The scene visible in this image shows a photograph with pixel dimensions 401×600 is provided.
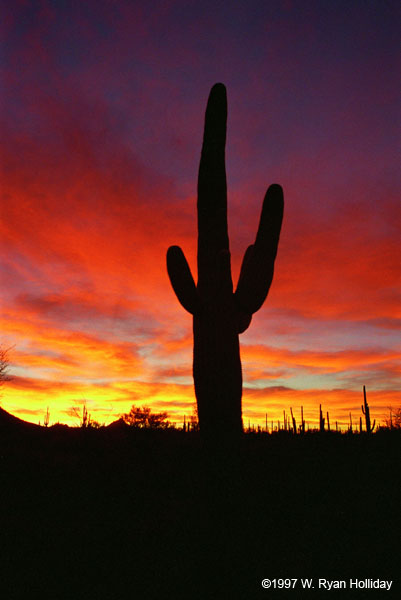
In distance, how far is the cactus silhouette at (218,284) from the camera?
643cm

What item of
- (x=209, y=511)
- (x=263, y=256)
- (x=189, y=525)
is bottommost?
(x=189, y=525)

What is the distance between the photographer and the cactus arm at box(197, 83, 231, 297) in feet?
23.3

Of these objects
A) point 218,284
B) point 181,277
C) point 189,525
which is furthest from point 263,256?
point 189,525

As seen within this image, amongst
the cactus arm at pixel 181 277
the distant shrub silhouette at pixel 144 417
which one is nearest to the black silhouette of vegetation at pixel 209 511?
the cactus arm at pixel 181 277

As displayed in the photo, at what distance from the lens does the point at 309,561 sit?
19.8ft

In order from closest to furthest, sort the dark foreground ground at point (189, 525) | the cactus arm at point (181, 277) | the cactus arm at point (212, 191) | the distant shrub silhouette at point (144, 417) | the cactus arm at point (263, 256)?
the dark foreground ground at point (189, 525)
the cactus arm at point (181, 277)
the cactus arm at point (263, 256)
the cactus arm at point (212, 191)
the distant shrub silhouette at point (144, 417)

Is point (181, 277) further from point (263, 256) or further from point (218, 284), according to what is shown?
point (263, 256)

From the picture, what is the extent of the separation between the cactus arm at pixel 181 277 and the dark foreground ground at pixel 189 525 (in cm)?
206

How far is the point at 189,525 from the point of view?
6852 mm

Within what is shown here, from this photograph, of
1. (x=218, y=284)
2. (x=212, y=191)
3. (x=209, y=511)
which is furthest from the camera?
(x=212, y=191)

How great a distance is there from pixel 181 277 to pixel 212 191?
1587 millimetres

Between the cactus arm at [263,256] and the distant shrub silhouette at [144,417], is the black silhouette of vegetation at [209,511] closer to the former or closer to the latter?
the cactus arm at [263,256]

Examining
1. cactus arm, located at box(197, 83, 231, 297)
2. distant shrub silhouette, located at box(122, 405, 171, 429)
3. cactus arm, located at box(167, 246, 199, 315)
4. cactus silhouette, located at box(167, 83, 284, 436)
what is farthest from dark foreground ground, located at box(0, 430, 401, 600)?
distant shrub silhouette, located at box(122, 405, 171, 429)

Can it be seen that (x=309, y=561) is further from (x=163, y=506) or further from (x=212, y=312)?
(x=212, y=312)
